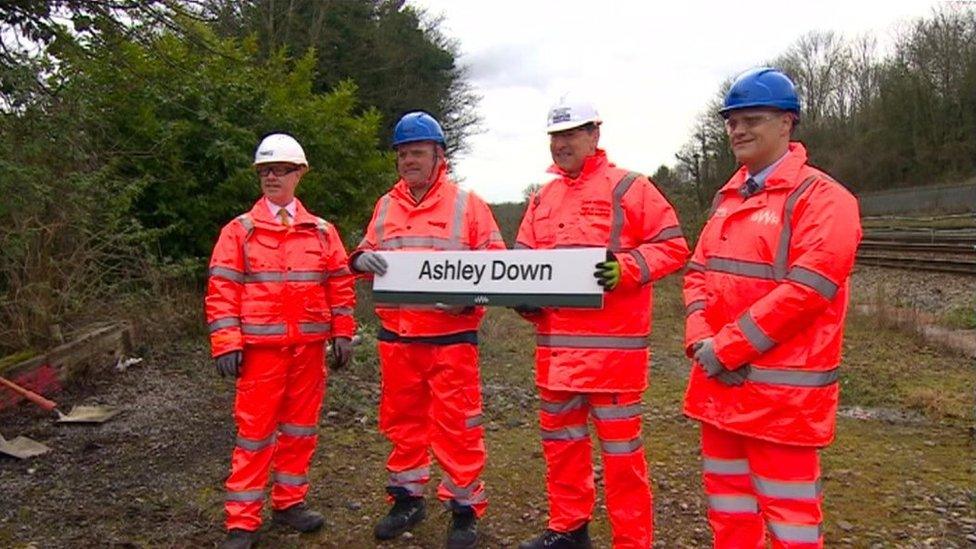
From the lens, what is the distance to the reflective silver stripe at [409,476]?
440 centimetres

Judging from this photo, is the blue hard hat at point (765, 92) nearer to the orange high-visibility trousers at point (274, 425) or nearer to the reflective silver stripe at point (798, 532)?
the reflective silver stripe at point (798, 532)

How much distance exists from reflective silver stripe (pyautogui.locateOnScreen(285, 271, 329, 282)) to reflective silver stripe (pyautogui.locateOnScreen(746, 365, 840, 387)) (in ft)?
8.33

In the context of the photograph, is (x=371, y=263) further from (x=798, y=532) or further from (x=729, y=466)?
(x=798, y=532)

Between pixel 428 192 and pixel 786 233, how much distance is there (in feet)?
6.93

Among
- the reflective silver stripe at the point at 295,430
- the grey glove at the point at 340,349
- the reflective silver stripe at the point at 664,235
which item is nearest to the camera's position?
the reflective silver stripe at the point at 664,235

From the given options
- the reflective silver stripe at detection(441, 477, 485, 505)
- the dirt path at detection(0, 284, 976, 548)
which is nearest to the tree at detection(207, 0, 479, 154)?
the dirt path at detection(0, 284, 976, 548)

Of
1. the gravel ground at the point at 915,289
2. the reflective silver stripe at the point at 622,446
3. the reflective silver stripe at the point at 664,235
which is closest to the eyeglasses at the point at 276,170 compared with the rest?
the reflective silver stripe at the point at 664,235

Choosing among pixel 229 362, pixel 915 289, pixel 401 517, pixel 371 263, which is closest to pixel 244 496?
pixel 229 362

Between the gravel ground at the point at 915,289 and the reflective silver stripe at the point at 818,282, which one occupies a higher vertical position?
the reflective silver stripe at the point at 818,282

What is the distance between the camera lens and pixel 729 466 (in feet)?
10.3

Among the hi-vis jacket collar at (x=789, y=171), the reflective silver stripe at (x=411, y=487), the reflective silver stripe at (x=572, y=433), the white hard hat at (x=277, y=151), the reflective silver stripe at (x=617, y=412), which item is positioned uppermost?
the white hard hat at (x=277, y=151)

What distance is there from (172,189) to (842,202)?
28.0 feet

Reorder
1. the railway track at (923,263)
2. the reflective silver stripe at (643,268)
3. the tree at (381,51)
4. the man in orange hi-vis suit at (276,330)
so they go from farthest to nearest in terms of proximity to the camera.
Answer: the tree at (381,51) < the railway track at (923,263) < the man in orange hi-vis suit at (276,330) < the reflective silver stripe at (643,268)

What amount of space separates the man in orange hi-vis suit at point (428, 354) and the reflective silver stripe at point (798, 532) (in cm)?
180
